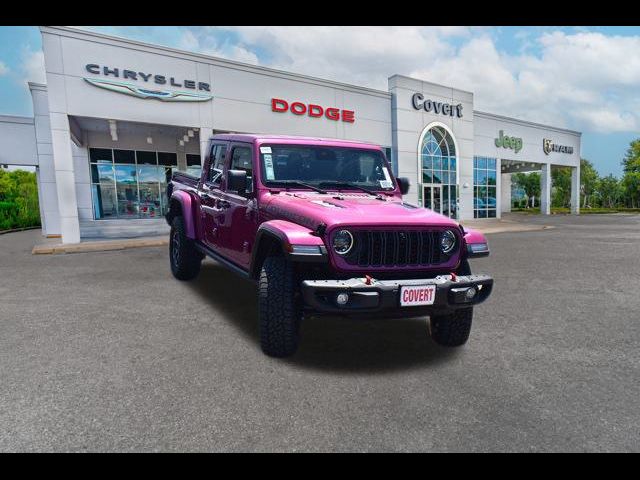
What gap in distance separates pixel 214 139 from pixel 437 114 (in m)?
19.2

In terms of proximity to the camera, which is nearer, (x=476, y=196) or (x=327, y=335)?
(x=327, y=335)

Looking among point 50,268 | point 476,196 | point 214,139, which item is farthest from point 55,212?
point 476,196

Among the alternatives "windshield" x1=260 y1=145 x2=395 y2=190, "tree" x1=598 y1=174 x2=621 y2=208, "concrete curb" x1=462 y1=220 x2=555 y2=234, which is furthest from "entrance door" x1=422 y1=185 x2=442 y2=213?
"tree" x1=598 y1=174 x2=621 y2=208

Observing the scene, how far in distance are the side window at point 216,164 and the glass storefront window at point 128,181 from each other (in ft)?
52.4

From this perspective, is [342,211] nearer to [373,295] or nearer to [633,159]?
[373,295]

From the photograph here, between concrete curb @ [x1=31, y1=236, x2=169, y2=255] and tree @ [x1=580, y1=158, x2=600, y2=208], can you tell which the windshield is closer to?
concrete curb @ [x1=31, y1=236, x2=169, y2=255]

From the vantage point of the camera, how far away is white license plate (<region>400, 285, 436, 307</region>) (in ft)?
10.4

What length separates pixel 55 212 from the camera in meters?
16.5

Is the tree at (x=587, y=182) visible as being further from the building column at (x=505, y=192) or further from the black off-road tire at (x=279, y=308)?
the black off-road tire at (x=279, y=308)

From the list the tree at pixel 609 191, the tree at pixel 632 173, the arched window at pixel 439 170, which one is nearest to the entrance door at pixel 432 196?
the arched window at pixel 439 170

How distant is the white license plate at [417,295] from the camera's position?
3.16 m

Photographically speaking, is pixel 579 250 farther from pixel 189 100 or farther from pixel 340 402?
pixel 189 100

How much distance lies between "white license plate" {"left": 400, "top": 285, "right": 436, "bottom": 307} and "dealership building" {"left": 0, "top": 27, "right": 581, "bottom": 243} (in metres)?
12.7

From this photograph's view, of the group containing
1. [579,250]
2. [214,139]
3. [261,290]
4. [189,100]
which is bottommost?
[579,250]
